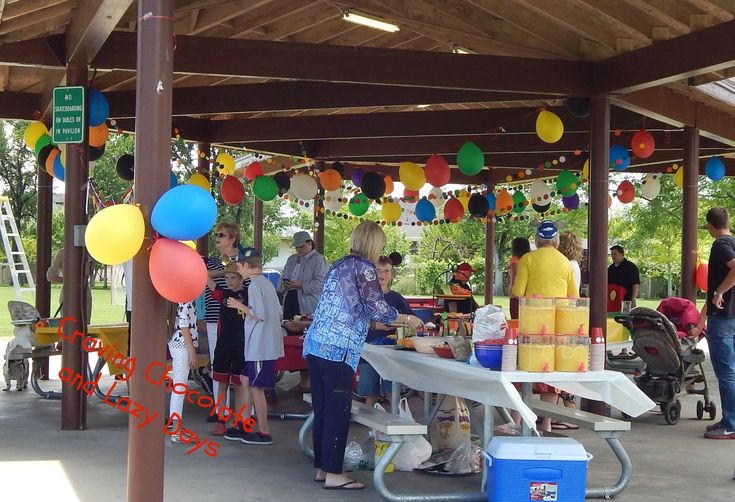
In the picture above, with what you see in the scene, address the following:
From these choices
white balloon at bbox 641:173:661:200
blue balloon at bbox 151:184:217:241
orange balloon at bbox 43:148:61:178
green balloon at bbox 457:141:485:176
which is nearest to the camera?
blue balloon at bbox 151:184:217:241

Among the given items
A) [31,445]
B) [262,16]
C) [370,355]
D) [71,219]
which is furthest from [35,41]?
[370,355]

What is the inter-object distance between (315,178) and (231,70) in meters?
6.58

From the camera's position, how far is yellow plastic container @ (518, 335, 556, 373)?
479 centimetres

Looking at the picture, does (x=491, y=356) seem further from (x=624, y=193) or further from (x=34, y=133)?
(x=624, y=193)

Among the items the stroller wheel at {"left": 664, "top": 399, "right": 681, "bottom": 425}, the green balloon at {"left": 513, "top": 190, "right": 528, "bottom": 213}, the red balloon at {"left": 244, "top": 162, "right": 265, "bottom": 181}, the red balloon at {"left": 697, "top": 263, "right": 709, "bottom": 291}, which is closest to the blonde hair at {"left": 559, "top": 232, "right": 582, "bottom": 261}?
the stroller wheel at {"left": 664, "top": 399, "right": 681, "bottom": 425}

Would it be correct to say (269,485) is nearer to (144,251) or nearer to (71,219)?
(144,251)

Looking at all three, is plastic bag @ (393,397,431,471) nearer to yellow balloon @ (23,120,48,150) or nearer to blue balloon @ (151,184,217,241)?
blue balloon @ (151,184,217,241)

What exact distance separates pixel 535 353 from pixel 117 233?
7.35 feet

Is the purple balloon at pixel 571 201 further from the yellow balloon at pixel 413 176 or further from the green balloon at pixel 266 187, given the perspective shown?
the green balloon at pixel 266 187

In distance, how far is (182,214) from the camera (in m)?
4.05

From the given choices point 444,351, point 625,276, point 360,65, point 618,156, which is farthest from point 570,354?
point 625,276

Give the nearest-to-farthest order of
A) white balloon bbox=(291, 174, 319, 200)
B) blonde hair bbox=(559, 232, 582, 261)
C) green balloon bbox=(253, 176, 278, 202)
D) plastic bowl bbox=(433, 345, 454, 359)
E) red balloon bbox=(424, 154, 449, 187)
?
plastic bowl bbox=(433, 345, 454, 359), blonde hair bbox=(559, 232, 582, 261), red balloon bbox=(424, 154, 449, 187), green balloon bbox=(253, 176, 278, 202), white balloon bbox=(291, 174, 319, 200)

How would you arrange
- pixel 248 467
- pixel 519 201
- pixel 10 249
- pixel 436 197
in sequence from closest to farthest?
pixel 248 467, pixel 436 197, pixel 519 201, pixel 10 249

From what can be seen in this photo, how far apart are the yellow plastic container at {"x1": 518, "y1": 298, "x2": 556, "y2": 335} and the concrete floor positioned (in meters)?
1.24
